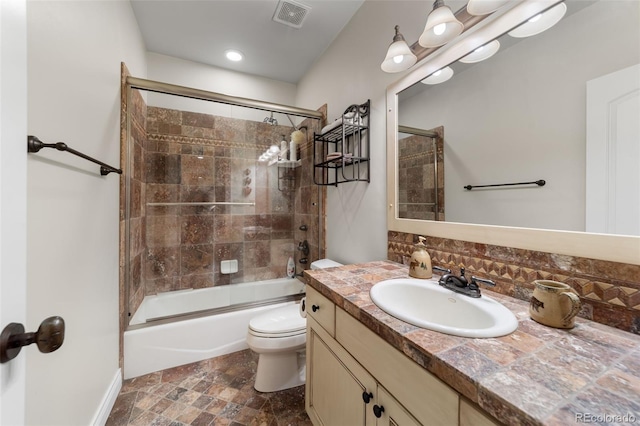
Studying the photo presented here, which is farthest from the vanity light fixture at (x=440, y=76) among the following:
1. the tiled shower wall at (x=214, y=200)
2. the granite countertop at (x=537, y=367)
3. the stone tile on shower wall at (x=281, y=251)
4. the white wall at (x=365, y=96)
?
the stone tile on shower wall at (x=281, y=251)

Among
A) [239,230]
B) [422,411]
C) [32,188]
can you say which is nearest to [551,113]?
[422,411]

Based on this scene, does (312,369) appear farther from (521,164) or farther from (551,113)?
(551,113)

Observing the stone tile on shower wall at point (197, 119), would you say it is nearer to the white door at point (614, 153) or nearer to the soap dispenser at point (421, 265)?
the soap dispenser at point (421, 265)

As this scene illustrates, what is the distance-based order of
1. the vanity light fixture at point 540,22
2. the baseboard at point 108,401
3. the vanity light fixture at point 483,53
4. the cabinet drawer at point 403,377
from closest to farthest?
the cabinet drawer at point 403,377, the vanity light fixture at point 540,22, the vanity light fixture at point 483,53, the baseboard at point 108,401

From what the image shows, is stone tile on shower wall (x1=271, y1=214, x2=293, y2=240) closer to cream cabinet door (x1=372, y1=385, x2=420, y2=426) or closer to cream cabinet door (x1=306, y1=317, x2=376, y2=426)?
cream cabinet door (x1=306, y1=317, x2=376, y2=426)

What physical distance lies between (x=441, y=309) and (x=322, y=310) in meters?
0.48

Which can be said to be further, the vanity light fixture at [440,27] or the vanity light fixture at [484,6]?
the vanity light fixture at [440,27]

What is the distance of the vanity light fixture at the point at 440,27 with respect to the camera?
95 centimetres

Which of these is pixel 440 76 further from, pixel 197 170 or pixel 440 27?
pixel 197 170

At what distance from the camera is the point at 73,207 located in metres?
1.01

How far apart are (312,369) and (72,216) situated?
1.24m

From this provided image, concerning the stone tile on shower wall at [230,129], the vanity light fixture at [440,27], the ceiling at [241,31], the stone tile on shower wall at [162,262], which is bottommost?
the stone tile on shower wall at [162,262]

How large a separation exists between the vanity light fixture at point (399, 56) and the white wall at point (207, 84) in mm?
1401

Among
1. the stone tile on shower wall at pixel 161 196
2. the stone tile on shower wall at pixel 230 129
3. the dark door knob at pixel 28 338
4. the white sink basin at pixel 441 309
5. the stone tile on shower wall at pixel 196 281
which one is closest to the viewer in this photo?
the dark door knob at pixel 28 338
